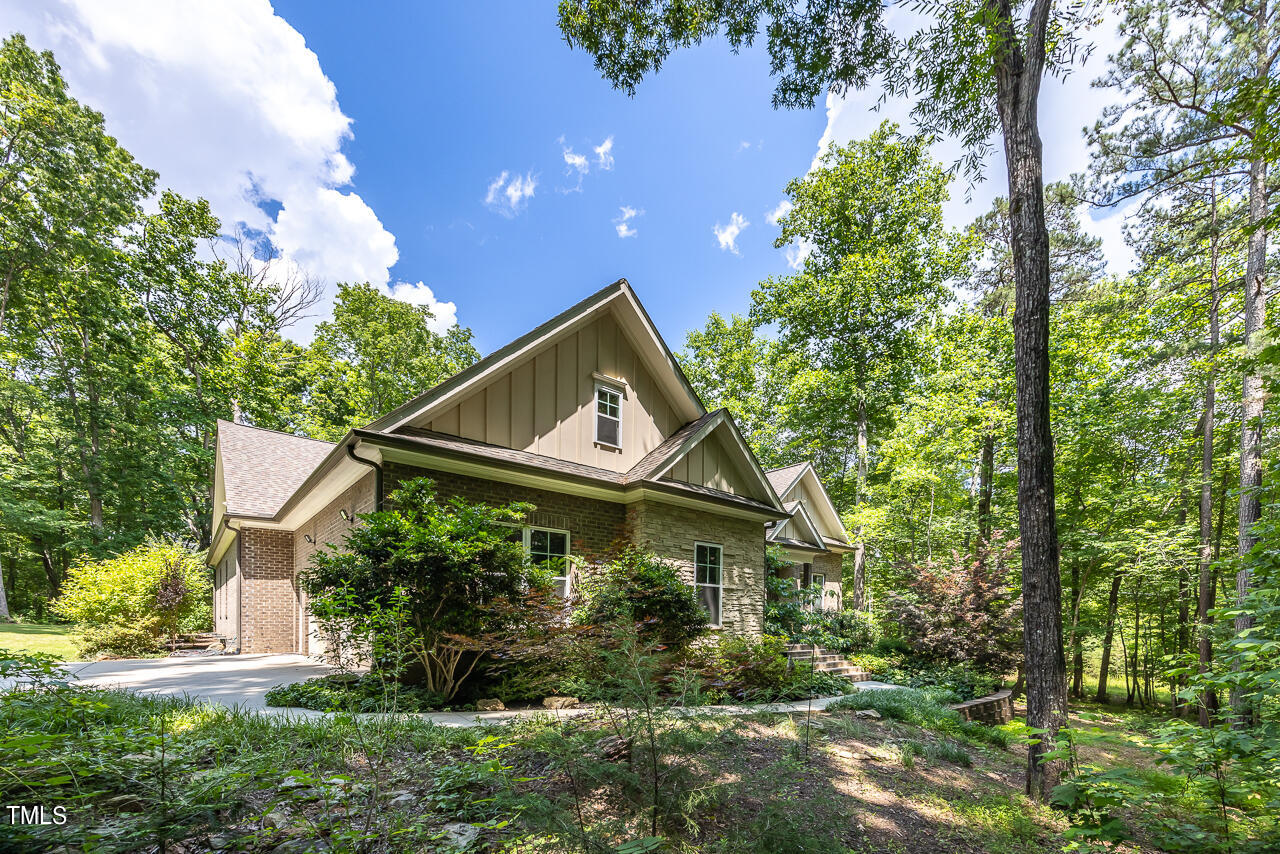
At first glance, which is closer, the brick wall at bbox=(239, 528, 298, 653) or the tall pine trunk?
the tall pine trunk

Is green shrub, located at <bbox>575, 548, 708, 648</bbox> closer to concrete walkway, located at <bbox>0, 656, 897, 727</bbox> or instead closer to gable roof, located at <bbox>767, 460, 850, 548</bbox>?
concrete walkway, located at <bbox>0, 656, 897, 727</bbox>

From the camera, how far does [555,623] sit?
6.41m

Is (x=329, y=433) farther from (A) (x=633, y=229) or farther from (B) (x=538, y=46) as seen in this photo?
(B) (x=538, y=46)

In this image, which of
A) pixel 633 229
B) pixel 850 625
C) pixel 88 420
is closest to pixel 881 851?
pixel 850 625

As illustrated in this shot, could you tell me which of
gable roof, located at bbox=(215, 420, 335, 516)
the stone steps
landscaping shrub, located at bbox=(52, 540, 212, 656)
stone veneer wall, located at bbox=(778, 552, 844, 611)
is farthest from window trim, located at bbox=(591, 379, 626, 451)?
landscaping shrub, located at bbox=(52, 540, 212, 656)

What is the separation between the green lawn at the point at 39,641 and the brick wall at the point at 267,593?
318 centimetres

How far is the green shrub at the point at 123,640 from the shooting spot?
11.5m

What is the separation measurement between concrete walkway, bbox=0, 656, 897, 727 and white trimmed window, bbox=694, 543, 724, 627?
8.35ft

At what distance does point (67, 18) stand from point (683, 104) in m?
19.8

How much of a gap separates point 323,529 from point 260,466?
5.35m

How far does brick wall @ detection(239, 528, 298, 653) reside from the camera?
40.9ft

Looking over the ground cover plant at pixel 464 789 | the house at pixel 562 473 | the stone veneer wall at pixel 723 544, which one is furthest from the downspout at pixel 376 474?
the stone veneer wall at pixel 723 544

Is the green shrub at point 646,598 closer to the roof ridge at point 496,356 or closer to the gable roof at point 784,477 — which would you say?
the roof ridge at point 496,356

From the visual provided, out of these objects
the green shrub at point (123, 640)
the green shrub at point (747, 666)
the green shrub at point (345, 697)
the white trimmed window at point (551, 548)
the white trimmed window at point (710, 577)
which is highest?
the white trimmed window at point (551, 548)
